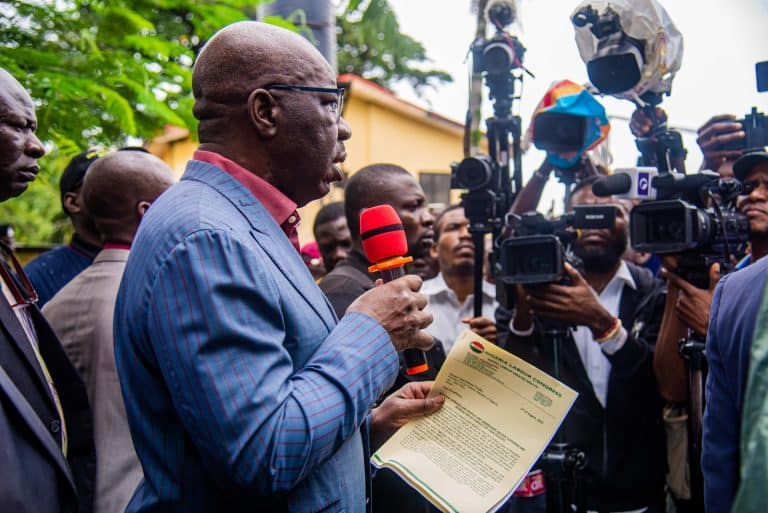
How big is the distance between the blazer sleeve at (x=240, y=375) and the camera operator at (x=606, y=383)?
1.94 metres

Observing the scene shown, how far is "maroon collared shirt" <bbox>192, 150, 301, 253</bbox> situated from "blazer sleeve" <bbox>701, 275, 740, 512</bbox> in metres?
1.06

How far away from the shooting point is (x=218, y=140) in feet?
5.53

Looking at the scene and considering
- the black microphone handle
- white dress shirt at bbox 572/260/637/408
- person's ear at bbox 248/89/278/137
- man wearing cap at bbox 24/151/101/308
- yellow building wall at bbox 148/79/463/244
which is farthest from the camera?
yellow building wall at bbox 148/79/463/244

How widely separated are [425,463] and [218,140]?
1.03 meters

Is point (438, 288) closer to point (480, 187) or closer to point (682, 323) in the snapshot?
point (480, 187)

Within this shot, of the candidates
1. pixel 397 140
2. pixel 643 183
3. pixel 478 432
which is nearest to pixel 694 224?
Result: pixel 643 183

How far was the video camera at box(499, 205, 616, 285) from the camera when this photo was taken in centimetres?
310

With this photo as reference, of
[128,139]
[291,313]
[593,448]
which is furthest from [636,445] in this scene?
[128,139]

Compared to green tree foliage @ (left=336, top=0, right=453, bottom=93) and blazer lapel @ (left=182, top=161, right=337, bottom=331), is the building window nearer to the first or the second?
green tree foliage @ (left=336, top=0, right=453, bottom=93)

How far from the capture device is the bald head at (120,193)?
2.90 m

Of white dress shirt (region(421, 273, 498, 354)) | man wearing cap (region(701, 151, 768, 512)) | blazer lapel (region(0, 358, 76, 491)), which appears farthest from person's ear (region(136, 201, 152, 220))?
man wearing cap (region(701, 151, 768, 512))

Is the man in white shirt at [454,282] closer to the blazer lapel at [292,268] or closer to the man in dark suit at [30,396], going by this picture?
the man in dark suit at [30,396]

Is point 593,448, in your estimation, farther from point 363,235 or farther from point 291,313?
point 291,313

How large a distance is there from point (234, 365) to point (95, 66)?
2952 mm
